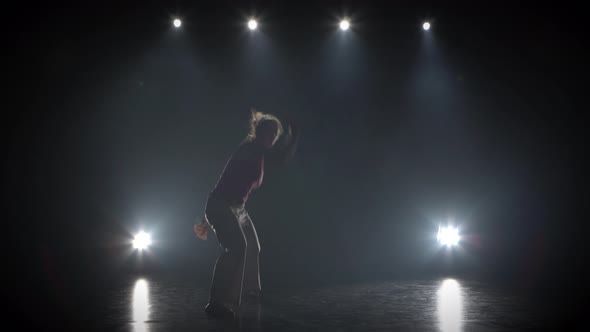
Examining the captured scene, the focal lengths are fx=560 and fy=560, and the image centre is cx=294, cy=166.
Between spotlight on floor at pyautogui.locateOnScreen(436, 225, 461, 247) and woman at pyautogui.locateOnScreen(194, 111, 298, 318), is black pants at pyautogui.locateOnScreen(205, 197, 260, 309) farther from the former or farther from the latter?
spotlight on floor at pyautogui.locateOnScreen(436, 225, 461, 247)

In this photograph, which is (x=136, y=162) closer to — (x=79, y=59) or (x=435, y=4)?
(x=79, y=59)

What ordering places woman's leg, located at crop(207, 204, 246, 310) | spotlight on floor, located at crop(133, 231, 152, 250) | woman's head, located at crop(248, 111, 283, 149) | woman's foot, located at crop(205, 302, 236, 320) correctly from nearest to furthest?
woman's foot, located at crop(205, 302, 236, 320), woman's leg, located at crop(207, 204, 246, 310), woman's head, located at crop(248, 111, 283, 149), spotlight on floor, located at crop(133, 231, 152, 250)

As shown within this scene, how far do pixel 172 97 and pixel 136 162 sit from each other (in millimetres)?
1327

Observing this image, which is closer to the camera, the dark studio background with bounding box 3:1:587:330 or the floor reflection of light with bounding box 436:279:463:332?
the floor reflection of light with bounding box 436:279:463:332

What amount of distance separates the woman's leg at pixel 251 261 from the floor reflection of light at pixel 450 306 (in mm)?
1796

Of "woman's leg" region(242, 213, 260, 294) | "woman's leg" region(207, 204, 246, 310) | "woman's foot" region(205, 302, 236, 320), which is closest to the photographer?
"woman's foot" region(205, 302, 236, 320)

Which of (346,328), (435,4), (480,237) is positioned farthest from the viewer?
(480,237)

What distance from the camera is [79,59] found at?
9.60m

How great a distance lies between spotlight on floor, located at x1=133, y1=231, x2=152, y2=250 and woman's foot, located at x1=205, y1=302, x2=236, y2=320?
5537 mm

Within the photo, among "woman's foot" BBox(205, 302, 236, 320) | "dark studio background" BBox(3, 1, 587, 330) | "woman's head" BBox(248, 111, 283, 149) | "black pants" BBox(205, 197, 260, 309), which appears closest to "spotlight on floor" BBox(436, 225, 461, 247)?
"dark studio background" BBox(3, 1, 587, 330)

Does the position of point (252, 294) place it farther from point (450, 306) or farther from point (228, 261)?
point (450, 306)

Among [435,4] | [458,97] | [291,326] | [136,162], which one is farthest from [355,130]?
[291,326]

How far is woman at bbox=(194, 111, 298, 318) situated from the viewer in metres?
4.65

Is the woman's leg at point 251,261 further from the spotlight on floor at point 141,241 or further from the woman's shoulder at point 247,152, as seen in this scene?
the spotlight on floor at point 141,241
